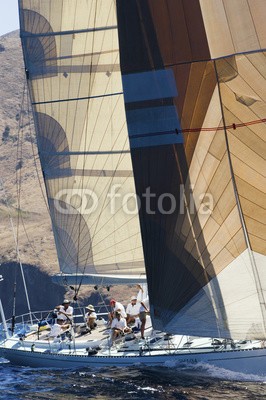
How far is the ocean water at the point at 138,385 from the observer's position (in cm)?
2389

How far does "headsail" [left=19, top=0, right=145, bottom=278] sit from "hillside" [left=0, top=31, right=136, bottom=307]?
7.33 ft

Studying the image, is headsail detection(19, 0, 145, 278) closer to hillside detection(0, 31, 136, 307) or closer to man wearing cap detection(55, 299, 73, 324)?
man wearing cap detection(55, 299, 73, 324)

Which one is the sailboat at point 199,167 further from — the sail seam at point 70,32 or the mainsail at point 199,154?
the sail seam at point 70,32

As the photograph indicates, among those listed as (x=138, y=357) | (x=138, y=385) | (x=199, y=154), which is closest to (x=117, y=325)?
(x=138, y=357)

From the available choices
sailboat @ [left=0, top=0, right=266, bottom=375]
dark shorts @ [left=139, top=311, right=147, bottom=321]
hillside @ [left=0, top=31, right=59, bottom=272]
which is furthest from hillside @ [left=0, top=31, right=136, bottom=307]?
sailboat @ [left=0, top=0, right=266, bottom=375]

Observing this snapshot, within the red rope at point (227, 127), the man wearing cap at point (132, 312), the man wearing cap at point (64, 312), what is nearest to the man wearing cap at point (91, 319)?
the man wearing cap at point (64, 312)

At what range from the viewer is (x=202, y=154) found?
2338 cm

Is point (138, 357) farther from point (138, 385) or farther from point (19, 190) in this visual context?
point (19, 190)

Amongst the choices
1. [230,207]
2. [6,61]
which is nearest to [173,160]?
[230,207]

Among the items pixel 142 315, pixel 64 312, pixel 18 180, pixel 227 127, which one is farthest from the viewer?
pixel 18 180

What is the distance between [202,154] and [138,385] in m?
6.36

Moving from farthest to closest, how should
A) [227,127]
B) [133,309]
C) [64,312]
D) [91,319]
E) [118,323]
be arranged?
[91,319], [64,312], [133,309], [118,323], [227,127]

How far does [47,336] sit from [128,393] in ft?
25.5

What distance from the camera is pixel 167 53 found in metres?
23.3
